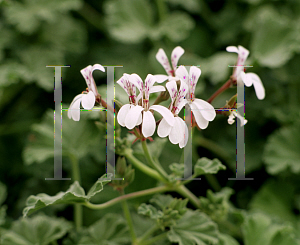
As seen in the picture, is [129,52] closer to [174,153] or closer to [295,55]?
[174,153]

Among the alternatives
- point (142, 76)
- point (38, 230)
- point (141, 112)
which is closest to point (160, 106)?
point (141, 112)

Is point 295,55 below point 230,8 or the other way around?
below

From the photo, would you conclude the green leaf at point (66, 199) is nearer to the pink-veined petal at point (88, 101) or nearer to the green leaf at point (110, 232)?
the pink-veined petal at point (88, 101)

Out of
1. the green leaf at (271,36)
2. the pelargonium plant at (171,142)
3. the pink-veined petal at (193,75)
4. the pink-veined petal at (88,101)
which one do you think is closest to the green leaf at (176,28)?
the green leaf at (271,36)

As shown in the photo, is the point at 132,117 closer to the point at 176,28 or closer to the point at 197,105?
the point at 197,105

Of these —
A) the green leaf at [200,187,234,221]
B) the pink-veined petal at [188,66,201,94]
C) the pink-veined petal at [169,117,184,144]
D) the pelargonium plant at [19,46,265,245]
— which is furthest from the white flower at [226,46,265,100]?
the green leaf at [200,187,234,221]

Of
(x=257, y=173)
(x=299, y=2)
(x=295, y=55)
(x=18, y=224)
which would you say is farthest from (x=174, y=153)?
(x=299, y=2)
